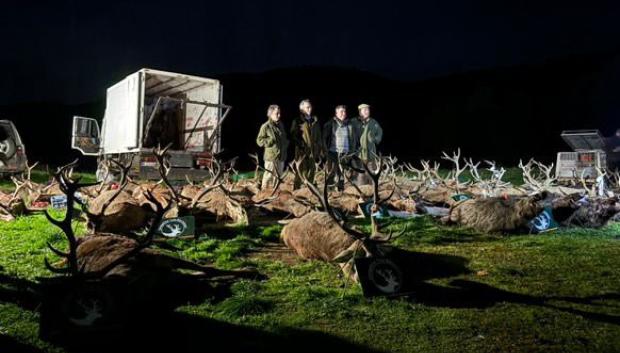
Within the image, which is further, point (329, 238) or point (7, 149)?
point (7, 149)

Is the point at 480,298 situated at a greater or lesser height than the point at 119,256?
lesser

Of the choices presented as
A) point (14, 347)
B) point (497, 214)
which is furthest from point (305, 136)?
point (14, 347)

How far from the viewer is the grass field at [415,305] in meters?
2.87

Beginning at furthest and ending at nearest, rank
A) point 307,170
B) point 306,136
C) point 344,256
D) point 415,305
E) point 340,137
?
point 340,137, point 307,170, point 306,136, point 344,256, point 415,305

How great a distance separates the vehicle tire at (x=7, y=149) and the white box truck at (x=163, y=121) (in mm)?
1986

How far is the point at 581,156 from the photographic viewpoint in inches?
578

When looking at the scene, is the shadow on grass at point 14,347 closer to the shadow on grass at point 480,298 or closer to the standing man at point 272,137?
the shadow on grass at point 480,298

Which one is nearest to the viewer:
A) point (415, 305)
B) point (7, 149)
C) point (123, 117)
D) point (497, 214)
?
point (415, 305)

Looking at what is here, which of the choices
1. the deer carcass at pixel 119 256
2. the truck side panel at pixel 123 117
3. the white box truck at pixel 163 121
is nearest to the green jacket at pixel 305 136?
the white box truck at pixel 163 121

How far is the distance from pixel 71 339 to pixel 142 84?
Answer: 7.71 m

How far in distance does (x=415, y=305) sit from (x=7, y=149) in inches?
465

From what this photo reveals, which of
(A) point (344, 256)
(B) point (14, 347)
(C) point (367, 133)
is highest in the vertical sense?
(C) point (367, 133)

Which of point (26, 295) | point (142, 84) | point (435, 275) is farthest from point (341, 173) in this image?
point (26, 295)

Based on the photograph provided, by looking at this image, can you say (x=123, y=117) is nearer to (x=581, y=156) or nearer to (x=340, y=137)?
(x=340, y=137)
